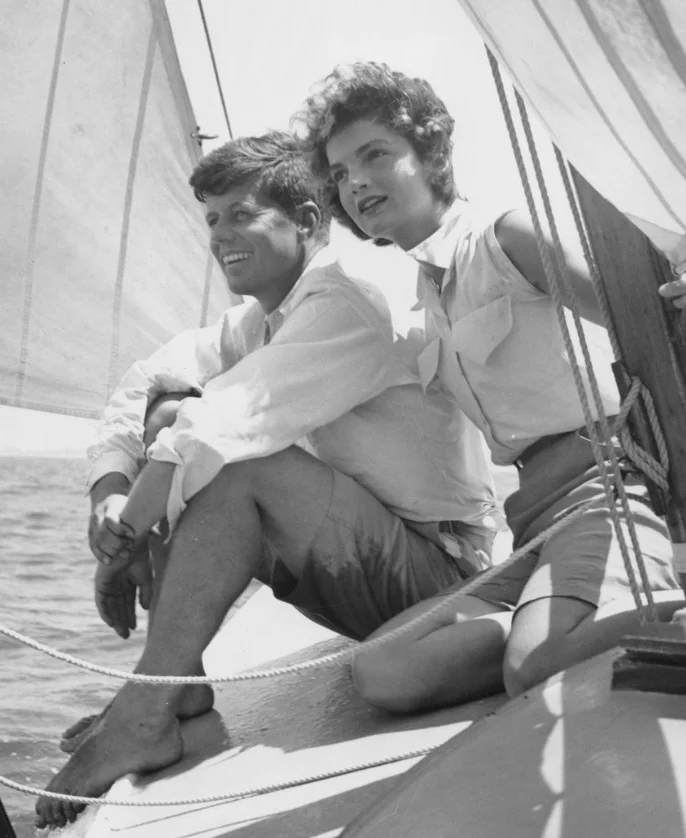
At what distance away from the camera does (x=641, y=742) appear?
1.21m

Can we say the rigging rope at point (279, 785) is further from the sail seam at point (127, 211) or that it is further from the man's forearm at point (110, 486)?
the sail seam at point (127, 211)

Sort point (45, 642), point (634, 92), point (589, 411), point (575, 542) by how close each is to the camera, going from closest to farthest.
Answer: point (634, 92), point (589, 411), point (575, 542), point (45, 642)

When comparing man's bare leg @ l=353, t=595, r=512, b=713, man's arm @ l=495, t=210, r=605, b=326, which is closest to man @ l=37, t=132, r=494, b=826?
man's bare leg @ l=353, t=595, r=512, b=713

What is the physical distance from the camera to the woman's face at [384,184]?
2.20m

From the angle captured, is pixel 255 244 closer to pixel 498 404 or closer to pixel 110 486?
pixel 110 486

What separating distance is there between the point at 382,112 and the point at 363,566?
83cm

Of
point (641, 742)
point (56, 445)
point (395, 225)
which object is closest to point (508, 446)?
point (395, 225)

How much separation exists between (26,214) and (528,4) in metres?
3.25

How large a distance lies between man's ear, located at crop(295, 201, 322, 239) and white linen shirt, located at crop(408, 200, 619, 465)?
18.3 inches

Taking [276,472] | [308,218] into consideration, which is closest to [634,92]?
[276,472]

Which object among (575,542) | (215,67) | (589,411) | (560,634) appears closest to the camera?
(589,411)

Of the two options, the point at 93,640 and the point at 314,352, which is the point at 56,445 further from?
the point at 314,352

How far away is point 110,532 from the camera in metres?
2.10

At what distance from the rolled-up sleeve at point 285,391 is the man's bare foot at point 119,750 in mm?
301
